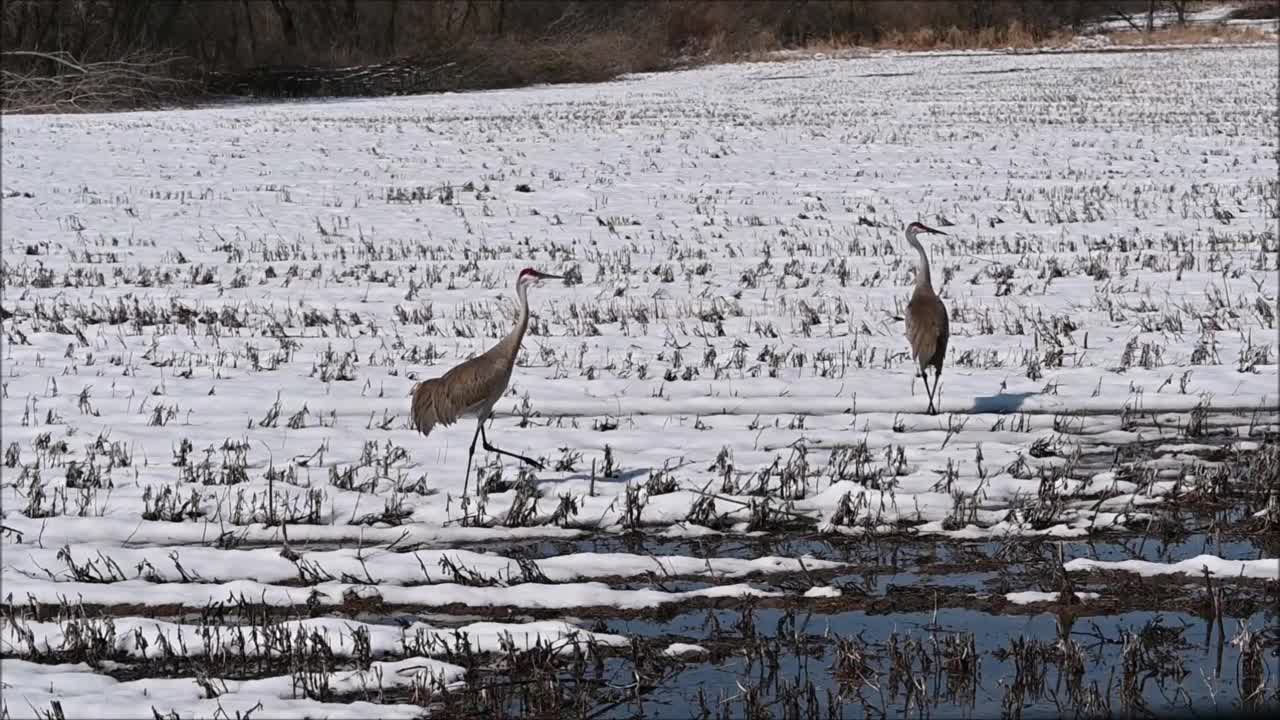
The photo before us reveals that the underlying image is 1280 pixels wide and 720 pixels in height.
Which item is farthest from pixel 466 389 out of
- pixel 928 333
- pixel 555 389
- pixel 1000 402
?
pixel 1000 402

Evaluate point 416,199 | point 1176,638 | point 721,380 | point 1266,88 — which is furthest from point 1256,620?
point 1266,88

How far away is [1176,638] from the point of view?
17.8 ft

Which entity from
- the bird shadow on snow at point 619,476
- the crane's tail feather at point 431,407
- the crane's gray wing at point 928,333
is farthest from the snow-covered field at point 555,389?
the crane's gray wing at point 928,333

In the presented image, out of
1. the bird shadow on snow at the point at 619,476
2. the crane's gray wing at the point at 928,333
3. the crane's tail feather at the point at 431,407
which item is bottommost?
the bird shadow on snow at the point at 619,476

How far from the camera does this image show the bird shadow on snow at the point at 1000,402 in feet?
30.2

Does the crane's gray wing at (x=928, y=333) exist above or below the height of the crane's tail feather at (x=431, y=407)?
above

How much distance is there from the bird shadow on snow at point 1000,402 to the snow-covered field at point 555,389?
40 mm

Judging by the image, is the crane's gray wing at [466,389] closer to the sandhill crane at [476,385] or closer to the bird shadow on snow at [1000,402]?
the sandhill crane at [476,385]

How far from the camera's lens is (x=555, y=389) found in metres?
10.0

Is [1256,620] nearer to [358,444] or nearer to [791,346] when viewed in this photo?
[358,444]

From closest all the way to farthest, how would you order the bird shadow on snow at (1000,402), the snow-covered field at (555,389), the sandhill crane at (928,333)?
the snow-covered field at (555,389), the sandhill crane at (928,333), the bird shadow on snow at (1000,402)

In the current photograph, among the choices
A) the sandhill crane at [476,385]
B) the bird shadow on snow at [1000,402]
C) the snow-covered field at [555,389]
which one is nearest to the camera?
the snow-covered field at [555,389]

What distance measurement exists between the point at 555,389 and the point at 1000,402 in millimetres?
2922

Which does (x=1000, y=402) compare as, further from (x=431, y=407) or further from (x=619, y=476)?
(x=431, y=407)
